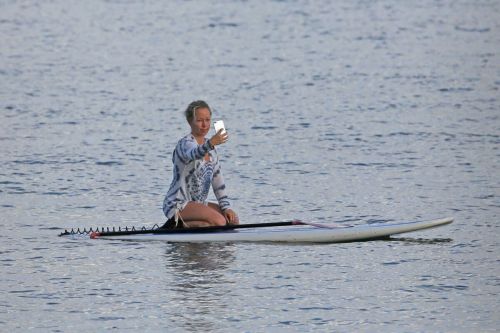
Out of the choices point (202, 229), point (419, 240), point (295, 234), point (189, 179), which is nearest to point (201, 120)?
point (189, 179)

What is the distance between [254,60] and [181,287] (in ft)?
62.4

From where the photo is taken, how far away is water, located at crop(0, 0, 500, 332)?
12.7 meters

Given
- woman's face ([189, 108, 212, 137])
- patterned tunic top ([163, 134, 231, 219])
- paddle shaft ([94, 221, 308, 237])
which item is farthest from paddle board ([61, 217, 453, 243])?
woman's face ([189, 108, 212, 137])

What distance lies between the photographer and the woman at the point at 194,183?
14.9 metres

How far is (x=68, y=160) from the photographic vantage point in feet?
65.5

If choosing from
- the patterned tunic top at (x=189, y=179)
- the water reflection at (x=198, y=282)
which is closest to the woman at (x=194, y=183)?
the patterned tunic top at (x=189, y=179)

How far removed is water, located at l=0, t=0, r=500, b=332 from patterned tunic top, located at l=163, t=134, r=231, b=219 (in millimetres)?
503

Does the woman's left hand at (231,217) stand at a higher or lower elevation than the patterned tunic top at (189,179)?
lower

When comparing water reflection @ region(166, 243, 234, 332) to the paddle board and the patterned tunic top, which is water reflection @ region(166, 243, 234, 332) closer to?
the paddle board

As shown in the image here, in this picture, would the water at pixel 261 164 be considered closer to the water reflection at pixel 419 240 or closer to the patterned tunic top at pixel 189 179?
the water reflection at pixel 419 240

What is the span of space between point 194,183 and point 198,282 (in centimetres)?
202

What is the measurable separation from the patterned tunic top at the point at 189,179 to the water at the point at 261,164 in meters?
0.50

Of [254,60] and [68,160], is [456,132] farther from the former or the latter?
[254,60]

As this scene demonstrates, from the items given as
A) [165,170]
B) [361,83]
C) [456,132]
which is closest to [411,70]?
[361,83]
